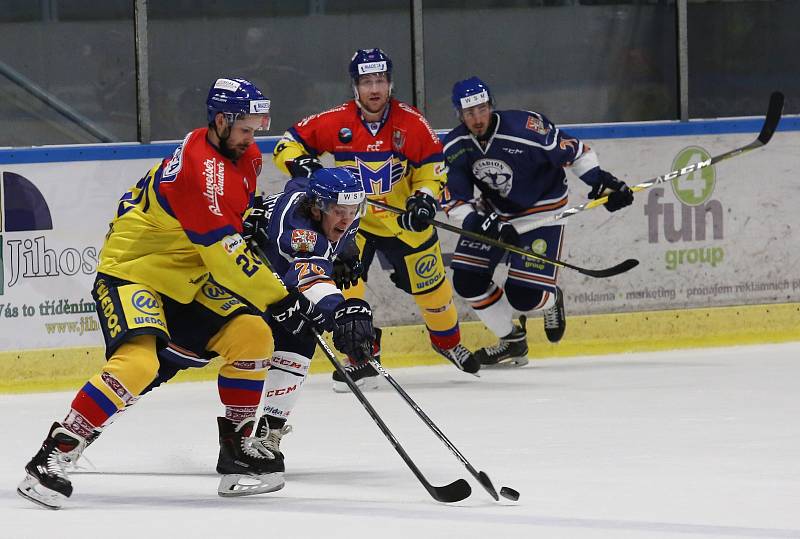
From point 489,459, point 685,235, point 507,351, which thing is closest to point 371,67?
point 507,351

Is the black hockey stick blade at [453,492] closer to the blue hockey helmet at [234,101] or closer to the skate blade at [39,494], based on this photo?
the skate blade at [39,494]

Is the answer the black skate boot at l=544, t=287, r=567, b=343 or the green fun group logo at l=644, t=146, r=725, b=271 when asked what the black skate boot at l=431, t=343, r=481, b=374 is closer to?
the black skate boot at l=544, t=287, r=567, b=343

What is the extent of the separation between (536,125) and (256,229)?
2.31m

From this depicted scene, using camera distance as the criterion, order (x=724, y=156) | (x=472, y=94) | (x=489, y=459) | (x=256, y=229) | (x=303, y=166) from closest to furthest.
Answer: (x=256, y=229) → (x=489, y=459) → (x=303, y=166) → (x=472, y=94) → (x=724, y=156)

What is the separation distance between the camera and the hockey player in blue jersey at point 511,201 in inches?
242

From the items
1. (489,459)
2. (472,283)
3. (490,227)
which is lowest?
(489,459)

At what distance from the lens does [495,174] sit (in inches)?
245

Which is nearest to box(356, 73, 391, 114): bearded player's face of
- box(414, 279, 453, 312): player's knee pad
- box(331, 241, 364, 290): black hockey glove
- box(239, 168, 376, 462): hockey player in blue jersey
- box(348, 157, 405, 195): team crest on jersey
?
box(348, 157, 405, 195): team crest on jersey

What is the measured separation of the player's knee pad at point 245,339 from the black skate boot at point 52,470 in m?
0.42

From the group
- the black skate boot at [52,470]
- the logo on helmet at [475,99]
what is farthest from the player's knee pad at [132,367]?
the logo on helmet at [475,99]

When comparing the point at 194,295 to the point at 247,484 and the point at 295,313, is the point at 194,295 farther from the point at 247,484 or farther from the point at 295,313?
the point at 247,484

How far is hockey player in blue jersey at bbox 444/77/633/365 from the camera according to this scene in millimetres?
6156

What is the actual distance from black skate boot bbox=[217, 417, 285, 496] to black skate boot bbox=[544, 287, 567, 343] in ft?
8.39

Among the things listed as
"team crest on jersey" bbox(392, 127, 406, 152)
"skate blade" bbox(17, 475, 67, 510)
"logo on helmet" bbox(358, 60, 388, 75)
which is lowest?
"skate blade" bbox(17, 475, 67, 510)
